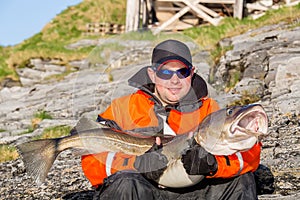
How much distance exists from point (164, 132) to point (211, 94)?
1.87 ft

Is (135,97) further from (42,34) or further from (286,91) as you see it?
(42,34)

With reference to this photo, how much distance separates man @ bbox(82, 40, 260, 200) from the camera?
3.55 m

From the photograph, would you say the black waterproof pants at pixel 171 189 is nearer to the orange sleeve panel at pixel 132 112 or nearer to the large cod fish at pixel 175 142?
the large cod fish at pixel 175 142

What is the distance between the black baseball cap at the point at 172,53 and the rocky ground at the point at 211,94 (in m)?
0.15

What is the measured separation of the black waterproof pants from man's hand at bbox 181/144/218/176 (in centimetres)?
29

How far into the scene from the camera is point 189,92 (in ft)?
12.8

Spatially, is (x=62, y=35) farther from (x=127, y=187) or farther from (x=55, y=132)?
(x=127, y=187)

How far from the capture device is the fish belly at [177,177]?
346 centimetres

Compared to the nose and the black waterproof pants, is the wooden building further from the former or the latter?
the black waterproof pants

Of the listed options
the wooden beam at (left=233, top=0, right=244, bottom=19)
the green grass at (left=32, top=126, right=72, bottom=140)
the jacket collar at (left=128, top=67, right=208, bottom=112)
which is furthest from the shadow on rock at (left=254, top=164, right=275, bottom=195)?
the wooden beam at (left=233, top=0, right=244, bottom=19)

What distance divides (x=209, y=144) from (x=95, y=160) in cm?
88

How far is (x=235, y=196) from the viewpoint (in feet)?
12.4

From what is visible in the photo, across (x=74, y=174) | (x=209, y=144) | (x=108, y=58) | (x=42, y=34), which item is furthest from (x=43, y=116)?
(x=42, y=34)

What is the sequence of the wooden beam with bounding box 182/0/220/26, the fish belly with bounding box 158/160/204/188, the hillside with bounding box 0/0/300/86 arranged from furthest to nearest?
the wooden beam with bounding box 182/0/220/26 < the hillside with bounding box 0/0/300/86 < the fish belly with bounding box 158/160/204/188
